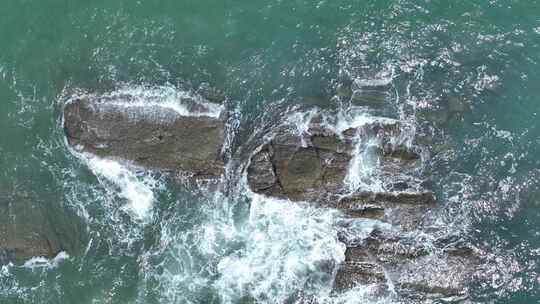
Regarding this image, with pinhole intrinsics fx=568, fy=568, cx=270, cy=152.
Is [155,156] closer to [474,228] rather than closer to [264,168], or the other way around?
[264,168]

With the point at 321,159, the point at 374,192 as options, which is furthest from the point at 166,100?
the point at 374,192

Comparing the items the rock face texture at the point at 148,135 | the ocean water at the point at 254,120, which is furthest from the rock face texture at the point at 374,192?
the rock face texture at the point at 148,135

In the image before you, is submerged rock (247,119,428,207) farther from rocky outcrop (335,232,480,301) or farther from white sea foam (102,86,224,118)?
white sea foam (102,86,224,118)

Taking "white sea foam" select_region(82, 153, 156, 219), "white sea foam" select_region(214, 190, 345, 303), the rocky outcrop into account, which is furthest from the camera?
"white sea foam" select_region(82, 153, 156, 219)

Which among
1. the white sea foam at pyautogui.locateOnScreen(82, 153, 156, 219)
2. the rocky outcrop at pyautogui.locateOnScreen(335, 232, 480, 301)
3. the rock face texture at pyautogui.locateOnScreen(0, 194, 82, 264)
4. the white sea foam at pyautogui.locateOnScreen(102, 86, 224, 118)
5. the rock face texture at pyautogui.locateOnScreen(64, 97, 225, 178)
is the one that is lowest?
the rocky outcrop at pyautogui.locateOnScreen(335, 232, 480, 301)

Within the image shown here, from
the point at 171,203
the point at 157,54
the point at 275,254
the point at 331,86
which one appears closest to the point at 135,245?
the point at 171,203

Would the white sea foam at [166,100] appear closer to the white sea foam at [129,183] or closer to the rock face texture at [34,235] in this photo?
the white sea foam at [129,183]

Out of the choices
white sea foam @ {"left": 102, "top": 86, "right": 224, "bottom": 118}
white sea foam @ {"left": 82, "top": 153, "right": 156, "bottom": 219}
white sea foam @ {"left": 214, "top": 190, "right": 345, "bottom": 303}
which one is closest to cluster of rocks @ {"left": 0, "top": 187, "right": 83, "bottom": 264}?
white sea foam @ {"left": 82, "top": 153, "right": 156, "bottom": 219}
